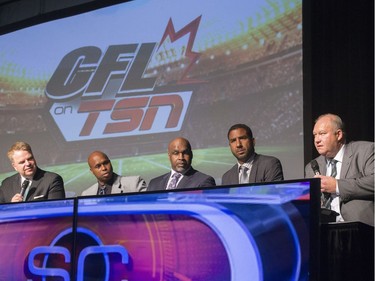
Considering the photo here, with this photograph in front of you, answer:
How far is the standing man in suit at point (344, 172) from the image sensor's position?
315 cm

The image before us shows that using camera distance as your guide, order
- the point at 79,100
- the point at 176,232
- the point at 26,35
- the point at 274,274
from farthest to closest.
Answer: the point at 26,35 < the point at 79,100 < the point at 176,232 < the point at 274,274

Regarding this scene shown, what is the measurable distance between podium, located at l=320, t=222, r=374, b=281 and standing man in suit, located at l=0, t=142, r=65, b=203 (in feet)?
7.84

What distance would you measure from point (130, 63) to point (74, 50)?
0.73 metres

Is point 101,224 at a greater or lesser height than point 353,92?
lesser

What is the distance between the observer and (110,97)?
245 inches

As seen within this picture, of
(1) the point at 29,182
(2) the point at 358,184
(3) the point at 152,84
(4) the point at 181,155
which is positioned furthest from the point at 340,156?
(3) the point at 152,84

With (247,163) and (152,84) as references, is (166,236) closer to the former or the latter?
(247,163)

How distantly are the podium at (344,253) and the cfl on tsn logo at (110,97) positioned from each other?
323cm

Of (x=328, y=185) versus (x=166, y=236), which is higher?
(x=328, y=185)

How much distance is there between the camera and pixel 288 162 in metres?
5.16

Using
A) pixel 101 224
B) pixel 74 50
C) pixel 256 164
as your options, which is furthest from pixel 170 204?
pixel 74 50

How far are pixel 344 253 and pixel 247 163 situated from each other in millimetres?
1896

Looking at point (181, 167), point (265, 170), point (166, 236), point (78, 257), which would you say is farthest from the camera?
point (181, 167)

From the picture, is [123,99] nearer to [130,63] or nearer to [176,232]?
[130,63]
